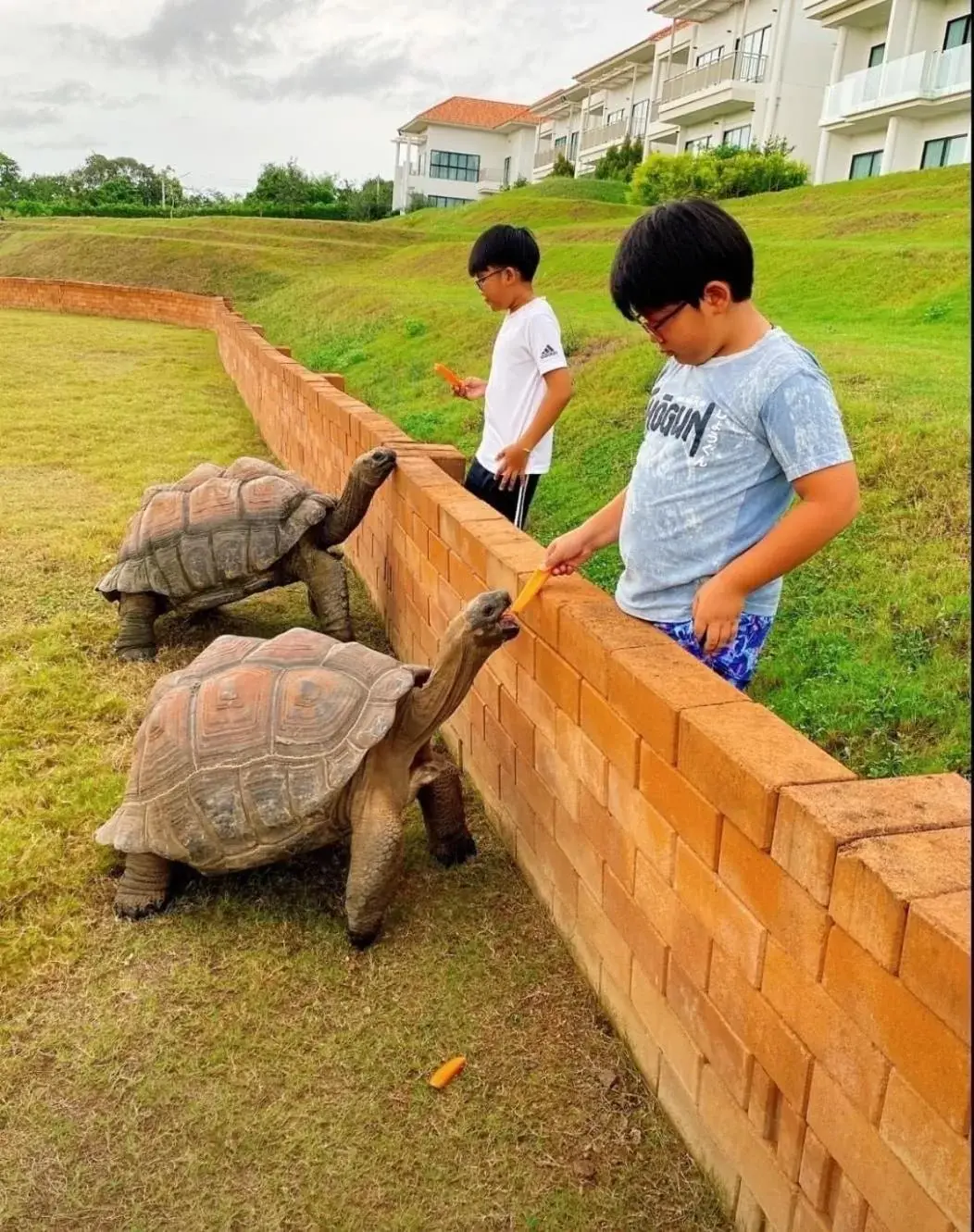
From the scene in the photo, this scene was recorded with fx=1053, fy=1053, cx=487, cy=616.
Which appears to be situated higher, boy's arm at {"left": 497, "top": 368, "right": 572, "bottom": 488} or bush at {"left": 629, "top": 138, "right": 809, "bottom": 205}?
bush at {"left": 629, "top": 138, "right": 809, "bottom": 205}

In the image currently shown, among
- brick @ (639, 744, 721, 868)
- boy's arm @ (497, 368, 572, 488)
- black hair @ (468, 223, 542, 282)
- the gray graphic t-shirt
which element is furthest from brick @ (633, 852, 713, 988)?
black hair @ (468, 223, 542, 282)

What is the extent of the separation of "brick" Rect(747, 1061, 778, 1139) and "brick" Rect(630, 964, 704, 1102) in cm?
22

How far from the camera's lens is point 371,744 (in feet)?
9.84

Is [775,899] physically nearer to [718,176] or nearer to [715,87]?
[718,176]

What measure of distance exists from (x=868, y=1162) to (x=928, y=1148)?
0.19 meters

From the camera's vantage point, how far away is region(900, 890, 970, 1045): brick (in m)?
1.38

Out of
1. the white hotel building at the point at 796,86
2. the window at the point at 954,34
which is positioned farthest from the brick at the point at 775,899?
the window at the point at 954,34

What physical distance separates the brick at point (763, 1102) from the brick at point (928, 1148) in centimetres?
36

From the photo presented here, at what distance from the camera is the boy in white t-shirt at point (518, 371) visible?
13.3ft

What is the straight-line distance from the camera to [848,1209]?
1728 mm

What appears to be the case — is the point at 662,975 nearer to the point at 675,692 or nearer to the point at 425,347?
the point at 675,692

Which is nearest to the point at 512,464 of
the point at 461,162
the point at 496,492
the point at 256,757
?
the point at 496,492

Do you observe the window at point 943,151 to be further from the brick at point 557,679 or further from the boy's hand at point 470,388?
the brick at point 557,679

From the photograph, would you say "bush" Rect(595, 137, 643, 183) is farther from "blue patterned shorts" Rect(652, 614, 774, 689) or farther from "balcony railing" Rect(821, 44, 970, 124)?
"blue patterned shorts" Rect(652, 614, 774, 689)
